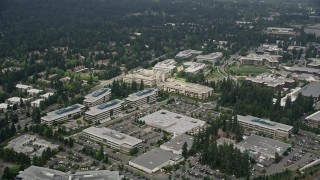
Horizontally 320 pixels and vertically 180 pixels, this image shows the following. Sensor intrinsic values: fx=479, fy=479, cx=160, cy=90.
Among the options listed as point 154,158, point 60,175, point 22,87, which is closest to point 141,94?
point 22,87

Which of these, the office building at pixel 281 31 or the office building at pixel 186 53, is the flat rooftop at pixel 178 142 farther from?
the office building at pixel 281 31

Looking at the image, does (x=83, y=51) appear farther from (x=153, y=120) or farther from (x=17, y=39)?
(x=153, y=120)

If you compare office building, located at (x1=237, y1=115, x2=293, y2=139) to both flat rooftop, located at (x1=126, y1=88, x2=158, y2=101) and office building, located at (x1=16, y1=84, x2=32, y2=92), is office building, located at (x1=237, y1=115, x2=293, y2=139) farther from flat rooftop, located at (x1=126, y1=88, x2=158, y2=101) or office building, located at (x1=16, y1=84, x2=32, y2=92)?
office building, located at (x1=16, y1=84, x2=32, y2=92)

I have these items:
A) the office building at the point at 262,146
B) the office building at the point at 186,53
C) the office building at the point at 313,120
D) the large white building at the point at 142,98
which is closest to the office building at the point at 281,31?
the office building at the point at 186,53

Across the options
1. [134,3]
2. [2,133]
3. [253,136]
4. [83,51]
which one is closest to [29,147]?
[2,133]

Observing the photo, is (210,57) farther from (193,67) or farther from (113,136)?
(113,136)

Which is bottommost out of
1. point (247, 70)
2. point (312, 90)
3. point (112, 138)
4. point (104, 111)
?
point (247, 70)

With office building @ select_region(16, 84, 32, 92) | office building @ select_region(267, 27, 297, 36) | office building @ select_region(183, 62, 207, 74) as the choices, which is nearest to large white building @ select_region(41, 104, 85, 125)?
office building @ select_region(16, 84, 32, 92)
